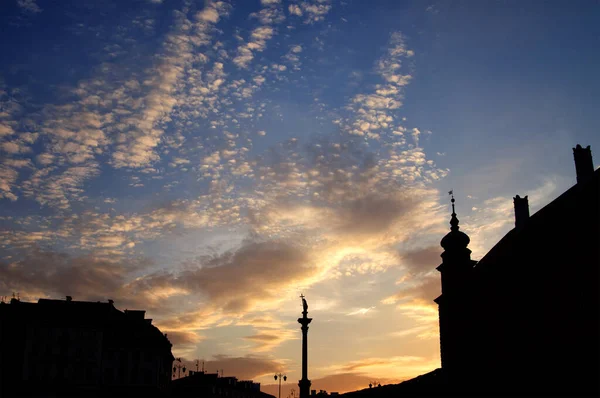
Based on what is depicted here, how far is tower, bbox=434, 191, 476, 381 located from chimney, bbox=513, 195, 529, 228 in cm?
574

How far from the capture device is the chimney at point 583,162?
130 feet

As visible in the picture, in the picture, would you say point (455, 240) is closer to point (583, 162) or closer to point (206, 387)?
point (583, 162)

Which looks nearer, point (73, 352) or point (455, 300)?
point (455, 300)

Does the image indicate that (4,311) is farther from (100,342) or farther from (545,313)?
(545,313)

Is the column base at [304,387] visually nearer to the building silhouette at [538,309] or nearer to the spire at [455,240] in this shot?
the building silhouette at [538,309]

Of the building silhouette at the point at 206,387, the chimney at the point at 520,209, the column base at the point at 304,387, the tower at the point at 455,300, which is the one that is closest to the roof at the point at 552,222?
the chimney at the point at 520,209

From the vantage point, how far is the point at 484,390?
106 feet

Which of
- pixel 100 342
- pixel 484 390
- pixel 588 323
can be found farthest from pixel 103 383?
pixel 588 323

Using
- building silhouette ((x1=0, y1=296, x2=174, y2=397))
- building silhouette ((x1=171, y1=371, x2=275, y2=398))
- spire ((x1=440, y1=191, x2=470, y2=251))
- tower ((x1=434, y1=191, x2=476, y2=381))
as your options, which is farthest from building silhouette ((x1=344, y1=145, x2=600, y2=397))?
building silhouette ((x1=171, y1=371, x2=275, y2=398))

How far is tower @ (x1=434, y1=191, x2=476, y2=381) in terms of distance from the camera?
4897 centimetres

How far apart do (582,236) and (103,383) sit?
190ft

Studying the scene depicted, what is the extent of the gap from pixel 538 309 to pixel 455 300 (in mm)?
17614

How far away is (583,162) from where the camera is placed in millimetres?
39812

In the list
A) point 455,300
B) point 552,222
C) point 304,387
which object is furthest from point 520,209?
point 304,387
